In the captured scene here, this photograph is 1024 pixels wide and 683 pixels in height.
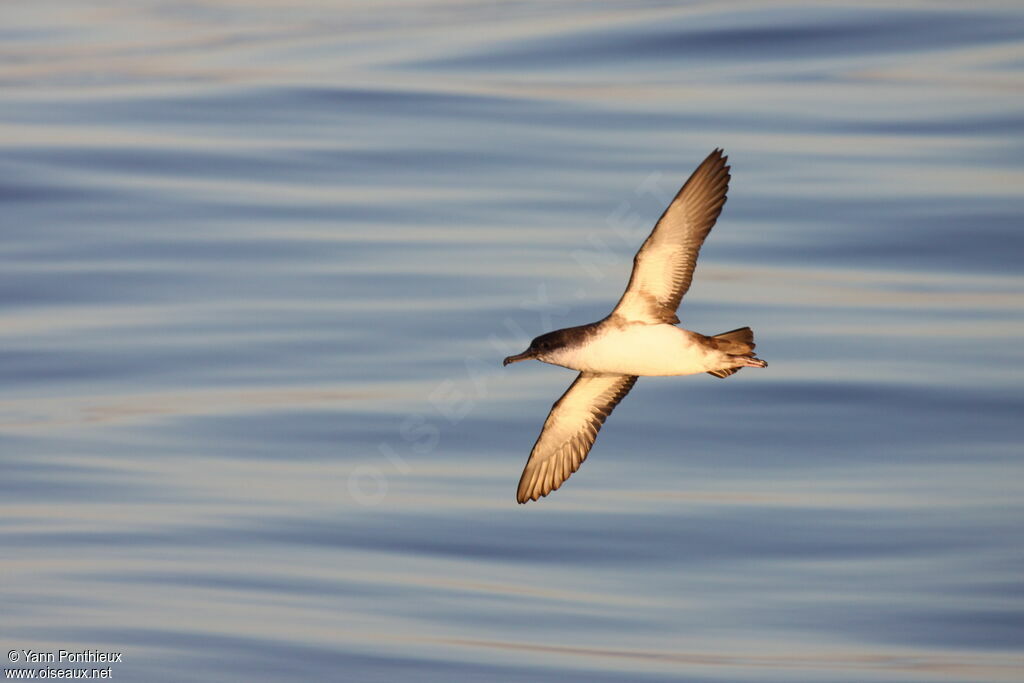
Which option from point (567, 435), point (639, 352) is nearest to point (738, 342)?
point (639, 352)

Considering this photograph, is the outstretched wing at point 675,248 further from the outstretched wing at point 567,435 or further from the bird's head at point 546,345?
the outstretched wing at point 567,435

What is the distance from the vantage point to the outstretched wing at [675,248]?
8961mm

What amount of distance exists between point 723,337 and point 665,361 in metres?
0.35

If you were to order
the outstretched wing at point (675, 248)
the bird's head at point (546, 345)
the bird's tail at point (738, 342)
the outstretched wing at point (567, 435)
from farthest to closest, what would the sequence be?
the outstretched wing at point (567, 435), the bird's head at point (546, 345), the bird's tail at point (738, 342), the outstretched wing at point (675, 248)

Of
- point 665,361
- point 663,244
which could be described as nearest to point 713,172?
point 663,244

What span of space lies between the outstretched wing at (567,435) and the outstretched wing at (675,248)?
1.47 meters

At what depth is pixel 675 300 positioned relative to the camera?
9.29m

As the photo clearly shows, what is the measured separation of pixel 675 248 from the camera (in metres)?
9.11

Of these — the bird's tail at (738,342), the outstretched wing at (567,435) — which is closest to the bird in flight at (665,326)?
the bird's tail at (738,342)

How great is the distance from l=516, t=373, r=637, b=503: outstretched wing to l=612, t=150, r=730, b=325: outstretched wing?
1468mm

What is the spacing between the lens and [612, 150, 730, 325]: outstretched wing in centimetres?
896

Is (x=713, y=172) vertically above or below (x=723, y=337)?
above

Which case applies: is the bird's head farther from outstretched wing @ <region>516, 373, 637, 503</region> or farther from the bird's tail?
outstretched wing @ <region>516, 373, 637, 503</region>

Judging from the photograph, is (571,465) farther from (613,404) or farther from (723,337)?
(723,337)
